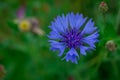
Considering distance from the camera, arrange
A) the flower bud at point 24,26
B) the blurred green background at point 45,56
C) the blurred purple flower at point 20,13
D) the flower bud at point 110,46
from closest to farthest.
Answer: the flower bud at point 110,46, the blurred green background at point 45,56, the flower bud at point 24,26, the blurred purple flower at point 20,13

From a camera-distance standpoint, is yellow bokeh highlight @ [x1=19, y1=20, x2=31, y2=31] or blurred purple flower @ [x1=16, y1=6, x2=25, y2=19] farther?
blurred purple flower @ [x1=16, y1=6, x2=25, y2=19]

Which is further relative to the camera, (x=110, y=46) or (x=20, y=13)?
(x=20, y=13)

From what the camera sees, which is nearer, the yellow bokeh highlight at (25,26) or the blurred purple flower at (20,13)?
the yellow bokeh highlight at (25,26)

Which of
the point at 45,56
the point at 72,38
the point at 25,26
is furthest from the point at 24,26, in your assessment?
the point at 72,38

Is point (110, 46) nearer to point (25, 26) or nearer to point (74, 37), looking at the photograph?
point (74, 37)

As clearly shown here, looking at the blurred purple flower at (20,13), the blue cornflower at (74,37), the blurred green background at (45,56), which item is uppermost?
the blurred purple flower at (20,13)

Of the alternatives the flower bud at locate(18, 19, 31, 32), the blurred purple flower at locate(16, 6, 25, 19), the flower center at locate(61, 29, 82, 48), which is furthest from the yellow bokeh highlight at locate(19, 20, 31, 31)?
the flower center at locate(61, 29, 82, 48)

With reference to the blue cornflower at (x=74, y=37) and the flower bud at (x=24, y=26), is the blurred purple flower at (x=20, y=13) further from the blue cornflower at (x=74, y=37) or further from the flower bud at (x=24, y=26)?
the blue cornflower at (x=74, y=37)

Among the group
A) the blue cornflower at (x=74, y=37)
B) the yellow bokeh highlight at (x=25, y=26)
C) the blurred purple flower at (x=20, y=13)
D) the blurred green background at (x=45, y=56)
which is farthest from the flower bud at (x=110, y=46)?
the blurred purple flower at (x=20, y=13)

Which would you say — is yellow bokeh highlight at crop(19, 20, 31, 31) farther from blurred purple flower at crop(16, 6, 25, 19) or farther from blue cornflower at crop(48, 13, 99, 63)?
blue cornflower at crop(48, 13, 99, 63)
